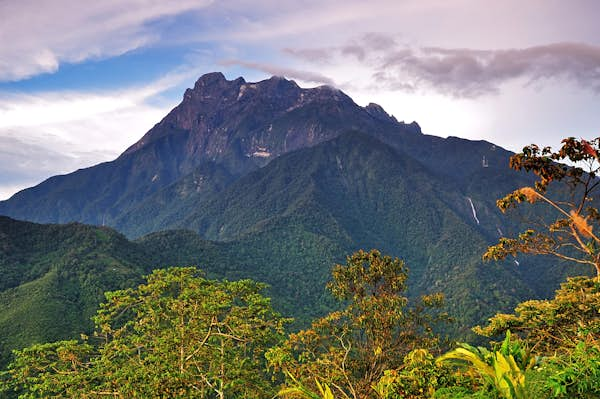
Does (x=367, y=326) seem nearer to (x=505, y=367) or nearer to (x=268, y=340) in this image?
(x=268, y=340)

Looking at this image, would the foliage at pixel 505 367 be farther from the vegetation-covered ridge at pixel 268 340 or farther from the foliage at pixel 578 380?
the vegetation-covered ridge at pixel 268 340

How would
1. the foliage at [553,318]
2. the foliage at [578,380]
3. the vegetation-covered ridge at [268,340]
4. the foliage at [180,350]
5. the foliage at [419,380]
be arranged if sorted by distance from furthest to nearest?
the foliage at [180,350], the foliage at [553,318], the vegetation-covered ridge at [268,340], the foliage at [419,380], the foliage at [578,380]

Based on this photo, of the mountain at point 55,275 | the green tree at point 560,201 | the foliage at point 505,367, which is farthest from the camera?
the mountain at point 55,275

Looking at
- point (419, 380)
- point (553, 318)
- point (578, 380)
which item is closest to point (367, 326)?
point (553, 318)

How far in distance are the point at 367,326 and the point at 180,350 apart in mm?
7455

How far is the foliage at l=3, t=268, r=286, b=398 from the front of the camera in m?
16.8

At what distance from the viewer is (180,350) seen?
17.6 metres

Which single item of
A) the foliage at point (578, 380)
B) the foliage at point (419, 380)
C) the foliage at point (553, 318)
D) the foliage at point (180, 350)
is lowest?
the foliage at point (553, 318)

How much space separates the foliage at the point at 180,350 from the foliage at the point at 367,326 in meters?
2.53

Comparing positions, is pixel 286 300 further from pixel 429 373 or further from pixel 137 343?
pixel 429 373

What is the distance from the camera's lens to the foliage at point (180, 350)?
16766 millimetres

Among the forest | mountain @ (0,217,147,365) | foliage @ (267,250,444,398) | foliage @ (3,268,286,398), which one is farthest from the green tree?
mountain @ (0,217,147,365)

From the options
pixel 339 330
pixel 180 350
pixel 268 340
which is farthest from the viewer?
pixel 268 340

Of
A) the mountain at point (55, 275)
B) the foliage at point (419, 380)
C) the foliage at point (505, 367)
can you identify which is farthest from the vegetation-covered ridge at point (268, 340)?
the mountain at point (55, 275)
